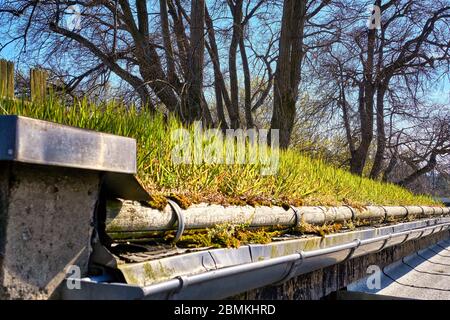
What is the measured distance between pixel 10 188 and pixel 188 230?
963 mm

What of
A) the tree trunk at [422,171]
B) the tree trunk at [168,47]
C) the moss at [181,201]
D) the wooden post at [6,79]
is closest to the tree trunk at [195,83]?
the tree trunk at [168,47]

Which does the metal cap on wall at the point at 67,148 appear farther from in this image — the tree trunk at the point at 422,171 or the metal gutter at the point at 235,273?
the tree trunk at the point at 422,171

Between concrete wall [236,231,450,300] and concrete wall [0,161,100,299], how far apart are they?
33.9 inches

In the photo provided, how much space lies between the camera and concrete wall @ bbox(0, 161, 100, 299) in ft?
4.62

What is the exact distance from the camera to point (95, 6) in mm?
9078

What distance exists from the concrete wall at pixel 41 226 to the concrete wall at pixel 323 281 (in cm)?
86

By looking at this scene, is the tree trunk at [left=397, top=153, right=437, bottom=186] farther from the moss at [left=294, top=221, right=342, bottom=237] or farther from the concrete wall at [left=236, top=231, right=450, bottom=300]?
the moss at [left=294, top=221, right=342, bottom=237]

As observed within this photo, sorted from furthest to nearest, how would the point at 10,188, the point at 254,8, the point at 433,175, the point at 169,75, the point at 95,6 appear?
the point at 433,175
the point at 254,8
the point at 95,6
the point at 169,75
the point at 10,188

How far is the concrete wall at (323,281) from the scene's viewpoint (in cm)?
254

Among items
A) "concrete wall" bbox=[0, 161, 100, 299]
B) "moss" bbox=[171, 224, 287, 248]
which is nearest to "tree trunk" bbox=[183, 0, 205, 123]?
"moss" bbox=[171, 224, 287, 248]

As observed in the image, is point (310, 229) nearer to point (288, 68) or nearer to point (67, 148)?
point (67, 148)

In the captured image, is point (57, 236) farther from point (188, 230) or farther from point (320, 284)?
point (320, 284)

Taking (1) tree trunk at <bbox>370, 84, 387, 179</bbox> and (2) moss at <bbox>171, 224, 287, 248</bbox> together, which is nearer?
(2) moss at <bbox>171, 224, 287, 248</bbox>

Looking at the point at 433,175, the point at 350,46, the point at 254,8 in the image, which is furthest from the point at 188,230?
the point at 433,175
